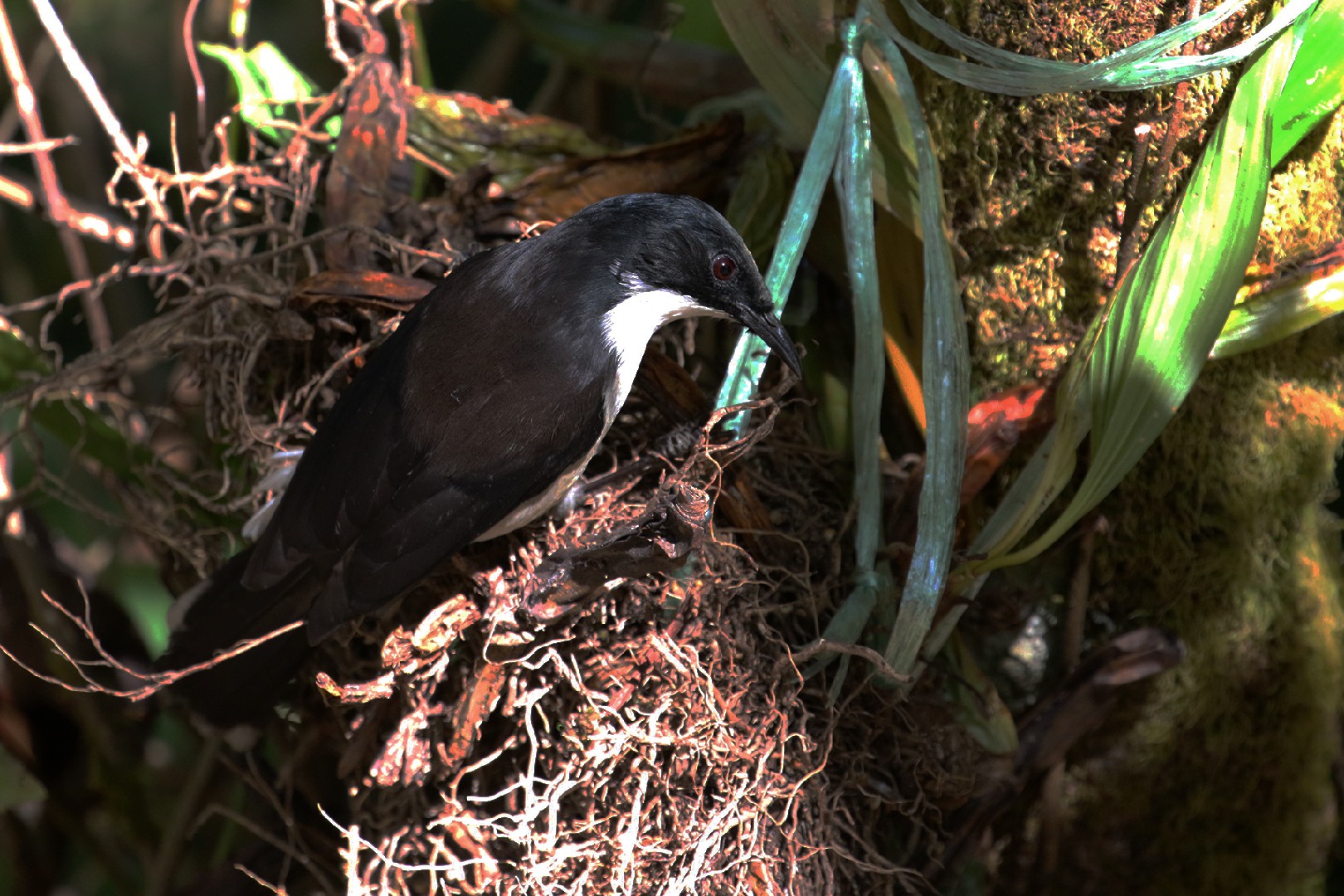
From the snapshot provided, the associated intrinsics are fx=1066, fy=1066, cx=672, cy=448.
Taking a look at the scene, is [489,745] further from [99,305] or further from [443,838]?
[99,305]

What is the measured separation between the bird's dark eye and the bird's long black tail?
69 centimetres

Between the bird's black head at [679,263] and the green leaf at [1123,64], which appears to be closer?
the green leaf at [1123,64]

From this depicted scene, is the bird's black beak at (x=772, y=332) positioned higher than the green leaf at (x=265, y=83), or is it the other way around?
the green leaf at (x=265, y=83)

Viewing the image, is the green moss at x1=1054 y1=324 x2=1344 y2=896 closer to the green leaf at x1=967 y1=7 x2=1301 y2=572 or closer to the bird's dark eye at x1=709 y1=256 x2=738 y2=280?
the green leaf at x1=967 y1=7 x2=1301 y2=572

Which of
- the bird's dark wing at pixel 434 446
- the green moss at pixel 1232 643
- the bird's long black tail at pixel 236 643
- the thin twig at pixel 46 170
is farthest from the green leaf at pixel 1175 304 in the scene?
the thin twig at pixel 46 170

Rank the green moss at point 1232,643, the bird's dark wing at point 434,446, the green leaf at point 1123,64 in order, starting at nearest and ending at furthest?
the green leaf at point 1123,64
the bird's dark wing at point 434,446
the green moss at point 1232,643

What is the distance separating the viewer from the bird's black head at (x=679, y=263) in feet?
4.16

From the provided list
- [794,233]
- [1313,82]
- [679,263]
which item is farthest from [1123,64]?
[679,263]

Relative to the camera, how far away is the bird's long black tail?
146cm

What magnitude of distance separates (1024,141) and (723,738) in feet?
2.63

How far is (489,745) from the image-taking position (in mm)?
1376

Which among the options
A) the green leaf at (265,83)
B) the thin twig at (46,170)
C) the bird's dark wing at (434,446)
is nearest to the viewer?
the bird's dark wing at (434,446)

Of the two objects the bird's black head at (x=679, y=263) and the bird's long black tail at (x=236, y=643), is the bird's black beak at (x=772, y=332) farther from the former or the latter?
the bird's long black tail at (x=236, y=643)

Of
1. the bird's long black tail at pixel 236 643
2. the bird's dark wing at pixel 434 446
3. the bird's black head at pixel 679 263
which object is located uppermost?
the bird's black head at pixel 679 263
